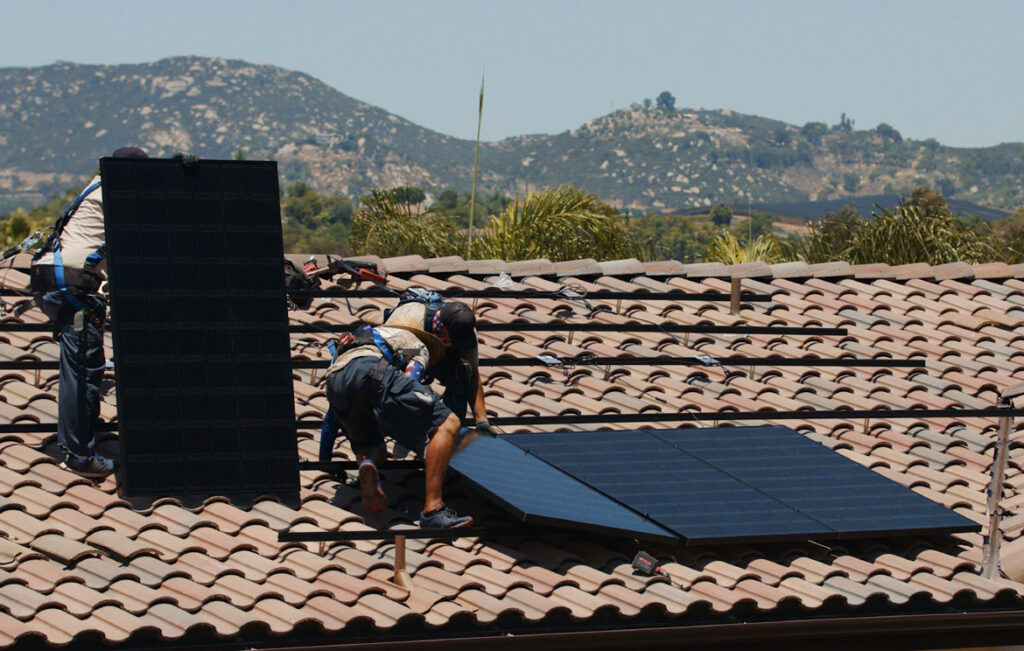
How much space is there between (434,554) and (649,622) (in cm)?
156

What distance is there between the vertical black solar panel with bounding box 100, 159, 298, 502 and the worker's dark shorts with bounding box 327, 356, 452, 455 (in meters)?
0.58

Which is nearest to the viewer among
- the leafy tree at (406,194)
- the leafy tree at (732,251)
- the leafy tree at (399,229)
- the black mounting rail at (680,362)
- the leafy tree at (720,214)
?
the black mounting rail at (680,362)

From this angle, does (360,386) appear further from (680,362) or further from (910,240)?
(910,240)

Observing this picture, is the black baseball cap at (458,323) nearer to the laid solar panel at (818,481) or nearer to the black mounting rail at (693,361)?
the laid solar panel at (818,481)

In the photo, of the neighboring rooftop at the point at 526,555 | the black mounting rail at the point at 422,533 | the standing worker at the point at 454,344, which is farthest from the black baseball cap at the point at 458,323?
the black mounting rail at the point at 422,533

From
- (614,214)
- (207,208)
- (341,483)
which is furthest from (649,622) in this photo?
(614,214)

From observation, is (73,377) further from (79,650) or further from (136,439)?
(79,650)

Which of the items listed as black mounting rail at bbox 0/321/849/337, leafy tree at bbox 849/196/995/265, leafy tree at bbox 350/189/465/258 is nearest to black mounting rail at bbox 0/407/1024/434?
black mounting rail at bbox 0/321/849/337

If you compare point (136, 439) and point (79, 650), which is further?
point (136, 439)

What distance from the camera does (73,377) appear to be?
32.4 feet

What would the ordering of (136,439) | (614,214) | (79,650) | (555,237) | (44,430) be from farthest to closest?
(614,214) → (555,237) → (44,430) → (136,439) → (79,650)

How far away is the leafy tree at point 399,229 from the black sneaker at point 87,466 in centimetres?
2153

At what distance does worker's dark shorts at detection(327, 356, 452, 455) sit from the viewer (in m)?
9.37

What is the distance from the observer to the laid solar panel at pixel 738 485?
9844 mm
